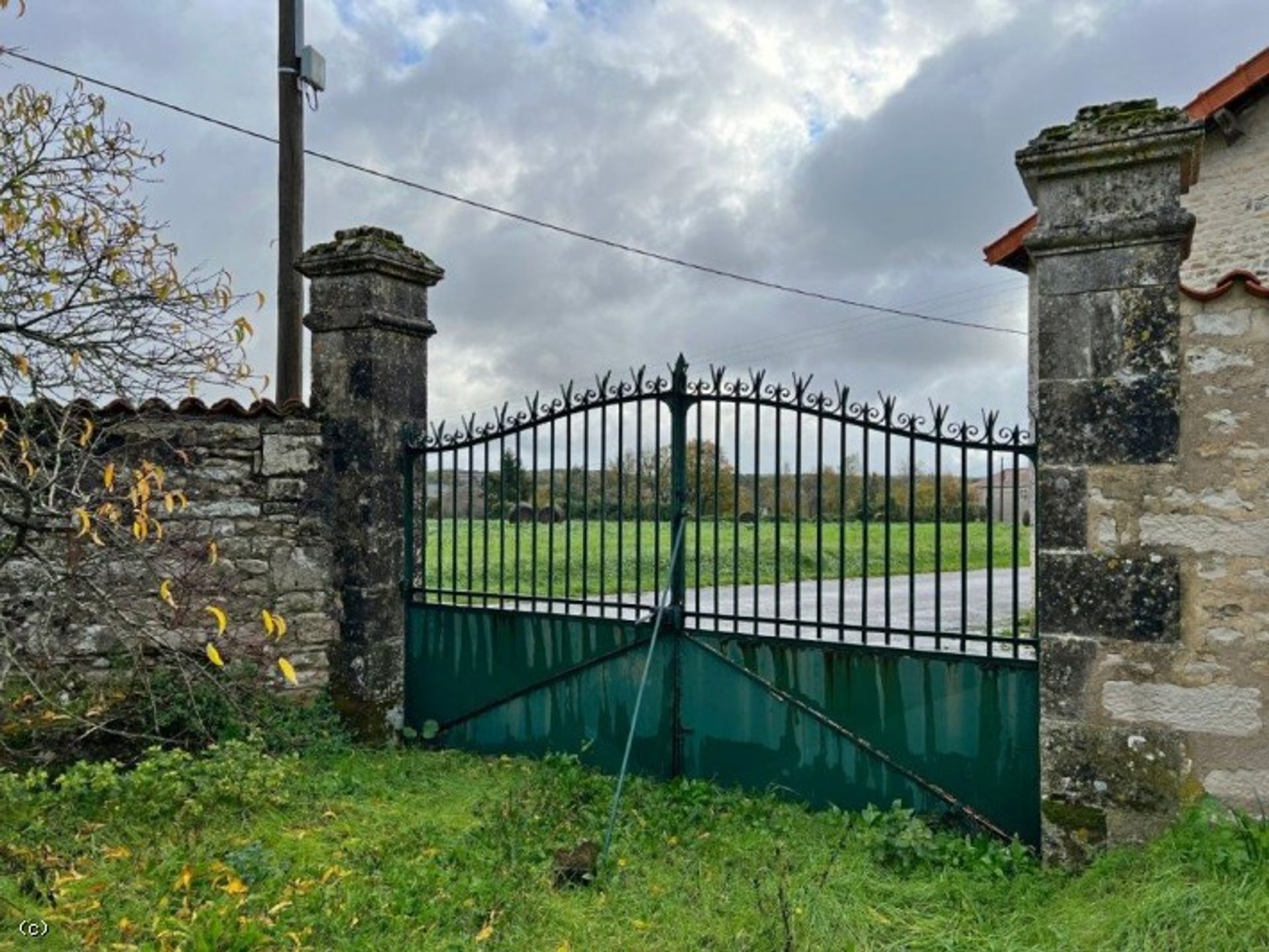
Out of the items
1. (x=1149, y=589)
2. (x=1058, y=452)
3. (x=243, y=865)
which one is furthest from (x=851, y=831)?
(x=243, y=865)

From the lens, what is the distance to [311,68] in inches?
Result: 313

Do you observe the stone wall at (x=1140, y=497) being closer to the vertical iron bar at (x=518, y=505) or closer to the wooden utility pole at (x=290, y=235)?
the vertical iron bar at (x=518, y=505)

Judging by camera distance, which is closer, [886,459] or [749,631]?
[886,459]

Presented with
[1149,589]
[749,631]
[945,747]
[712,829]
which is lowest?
[712,829]

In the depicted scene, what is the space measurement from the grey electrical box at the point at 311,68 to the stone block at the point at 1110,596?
7170mm

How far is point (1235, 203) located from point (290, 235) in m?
9.64

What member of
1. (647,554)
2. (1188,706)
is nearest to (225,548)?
(1188,706)

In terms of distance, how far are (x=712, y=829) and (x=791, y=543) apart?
34.6ft

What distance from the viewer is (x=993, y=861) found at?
4082 millimetres

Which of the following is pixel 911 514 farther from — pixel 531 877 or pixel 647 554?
pixel 647 554

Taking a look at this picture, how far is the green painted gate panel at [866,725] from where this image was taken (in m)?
4.37

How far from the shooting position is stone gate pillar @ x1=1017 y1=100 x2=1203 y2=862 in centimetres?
388

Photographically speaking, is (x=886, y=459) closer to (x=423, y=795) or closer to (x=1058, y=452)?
(x=1058, y=452)

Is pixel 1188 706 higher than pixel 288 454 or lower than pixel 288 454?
lower
